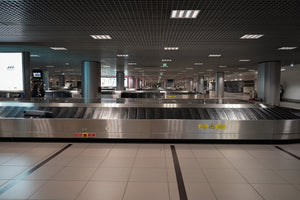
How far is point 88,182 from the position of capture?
342 centimetres

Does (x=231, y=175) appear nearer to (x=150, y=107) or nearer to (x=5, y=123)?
(x=150, y=107)

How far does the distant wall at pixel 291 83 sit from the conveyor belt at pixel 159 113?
19.2m

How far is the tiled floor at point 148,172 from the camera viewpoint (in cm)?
308

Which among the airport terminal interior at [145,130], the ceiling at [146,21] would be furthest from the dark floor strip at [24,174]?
the ceiling at [146,21]

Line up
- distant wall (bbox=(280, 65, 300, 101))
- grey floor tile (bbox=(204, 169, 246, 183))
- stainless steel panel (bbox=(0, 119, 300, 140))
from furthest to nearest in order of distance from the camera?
distant wall (bbox=(280, 65, 300, 101)) < stainless steel panel (bbox=(0, 119, 300, 140)) < grey floor tile (bbox=(204, 169, 246, 183))

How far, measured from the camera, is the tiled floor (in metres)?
3.08

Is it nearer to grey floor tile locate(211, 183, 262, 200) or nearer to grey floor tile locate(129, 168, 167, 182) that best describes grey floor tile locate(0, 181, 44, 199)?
grey floor tile locate(129, 168, 167, 182)

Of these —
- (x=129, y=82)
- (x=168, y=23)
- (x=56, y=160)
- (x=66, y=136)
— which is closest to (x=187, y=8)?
(x=168, y=23)

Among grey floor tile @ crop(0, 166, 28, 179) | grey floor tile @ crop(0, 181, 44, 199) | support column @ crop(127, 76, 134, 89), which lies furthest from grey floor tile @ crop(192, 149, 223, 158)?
support column @ crop(127, 76, 134, 89)

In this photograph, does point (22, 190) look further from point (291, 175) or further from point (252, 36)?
point (252, 36)

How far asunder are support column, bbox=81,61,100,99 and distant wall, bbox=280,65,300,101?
843 inches

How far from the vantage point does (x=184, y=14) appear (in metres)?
4.60

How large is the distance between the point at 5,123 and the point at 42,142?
4.74 ft

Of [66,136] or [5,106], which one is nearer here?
[66,136]
